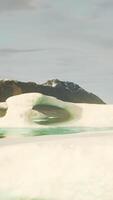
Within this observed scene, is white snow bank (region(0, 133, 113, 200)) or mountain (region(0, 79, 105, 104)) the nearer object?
white snow bank (region(0, 133, 113, 200))

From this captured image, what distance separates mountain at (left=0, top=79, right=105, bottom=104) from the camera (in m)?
37.7

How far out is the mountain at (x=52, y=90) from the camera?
124ft

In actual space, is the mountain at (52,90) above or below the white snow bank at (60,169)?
above

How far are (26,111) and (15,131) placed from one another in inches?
57.1

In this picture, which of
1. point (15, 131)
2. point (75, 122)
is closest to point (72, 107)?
point (75, 122)

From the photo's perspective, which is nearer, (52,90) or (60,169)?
(60,169)

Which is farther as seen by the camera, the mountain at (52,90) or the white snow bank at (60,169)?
the mountain at (52,90)

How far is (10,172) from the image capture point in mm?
6488

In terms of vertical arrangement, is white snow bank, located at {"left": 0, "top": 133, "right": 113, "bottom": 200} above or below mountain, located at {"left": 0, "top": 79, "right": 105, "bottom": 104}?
below

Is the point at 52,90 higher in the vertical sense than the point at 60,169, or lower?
higher

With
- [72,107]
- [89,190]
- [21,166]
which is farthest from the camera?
[72,107]

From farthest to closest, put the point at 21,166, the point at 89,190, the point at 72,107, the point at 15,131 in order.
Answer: the point at 72,107 → the point at 15,131 → the point at 21,166 → the point at 89,190

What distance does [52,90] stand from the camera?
38719 mm

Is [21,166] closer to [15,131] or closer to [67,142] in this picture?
[67,142]
